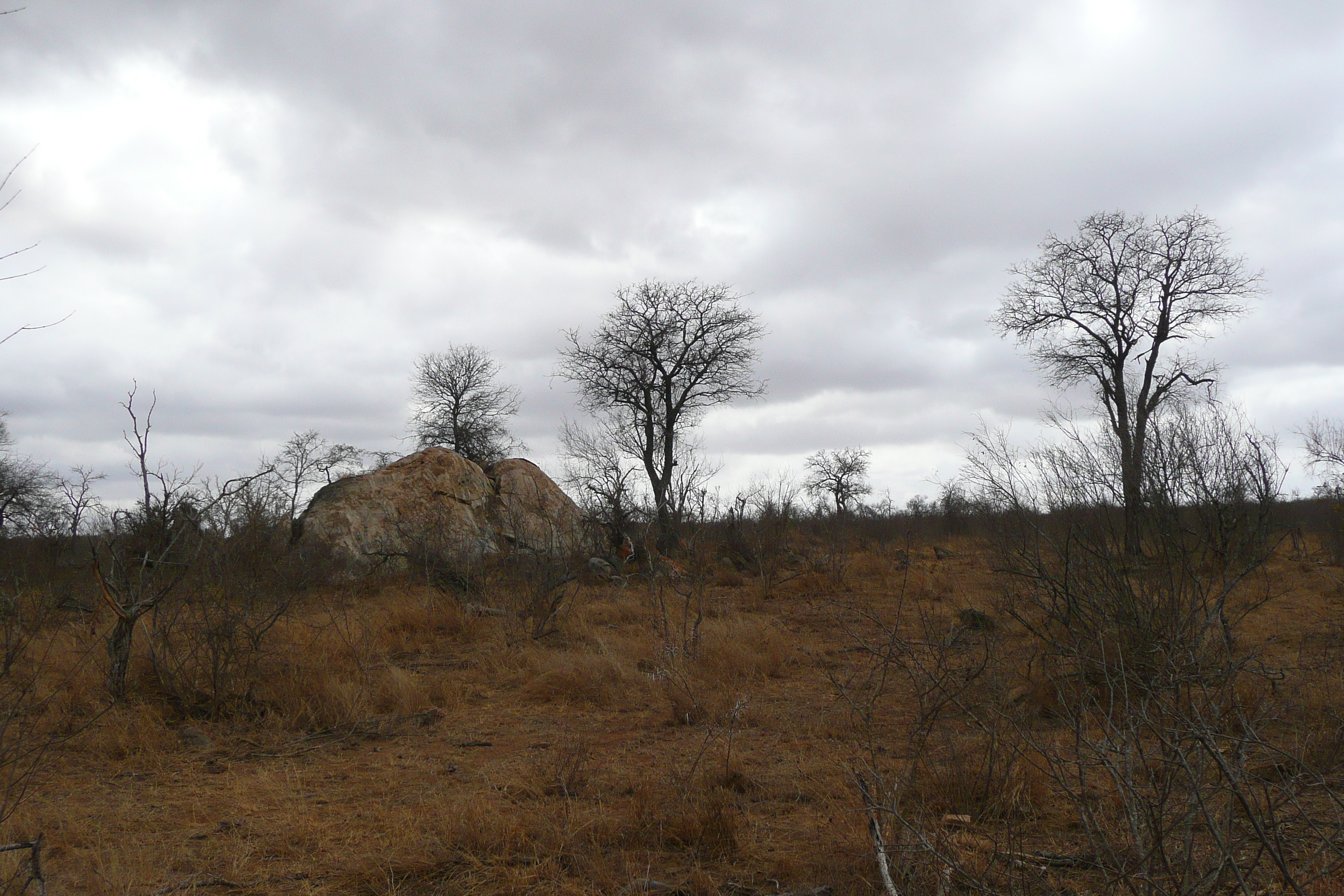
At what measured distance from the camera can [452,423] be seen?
29016mm

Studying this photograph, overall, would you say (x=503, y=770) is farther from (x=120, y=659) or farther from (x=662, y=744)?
(x=120, y=659)

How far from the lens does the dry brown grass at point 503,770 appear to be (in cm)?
360

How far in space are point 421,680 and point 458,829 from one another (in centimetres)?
397

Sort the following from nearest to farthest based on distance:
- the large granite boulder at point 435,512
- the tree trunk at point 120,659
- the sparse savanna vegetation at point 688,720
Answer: the sparse savanna vegetation at point 688,720
the tree trunk at point 120,659
the large granite boulder at point 435,512

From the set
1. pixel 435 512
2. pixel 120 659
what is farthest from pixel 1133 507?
pixel 435 512

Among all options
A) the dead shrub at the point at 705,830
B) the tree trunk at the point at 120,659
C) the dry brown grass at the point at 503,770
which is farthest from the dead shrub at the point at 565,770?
the tree trunk at the point at 120,659

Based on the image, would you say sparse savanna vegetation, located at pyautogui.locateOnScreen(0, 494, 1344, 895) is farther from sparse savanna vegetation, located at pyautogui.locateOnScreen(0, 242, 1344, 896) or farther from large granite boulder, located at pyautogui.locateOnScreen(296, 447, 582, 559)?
Answer: large granite boulder, located at pyautogui.locateOnScreen(296, 447, 582, 559)

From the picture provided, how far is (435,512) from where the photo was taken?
1648cm

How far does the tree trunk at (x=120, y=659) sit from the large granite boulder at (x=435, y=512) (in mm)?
6747

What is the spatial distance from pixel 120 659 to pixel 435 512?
10096mm

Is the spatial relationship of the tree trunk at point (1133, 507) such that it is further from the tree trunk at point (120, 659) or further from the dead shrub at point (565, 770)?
the tree trunk at point (120, 659)

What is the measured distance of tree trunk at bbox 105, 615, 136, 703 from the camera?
20.8ft

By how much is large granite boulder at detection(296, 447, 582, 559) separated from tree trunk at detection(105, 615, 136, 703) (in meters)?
6.75

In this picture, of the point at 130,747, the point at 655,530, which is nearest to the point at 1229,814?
the point at 130,747
